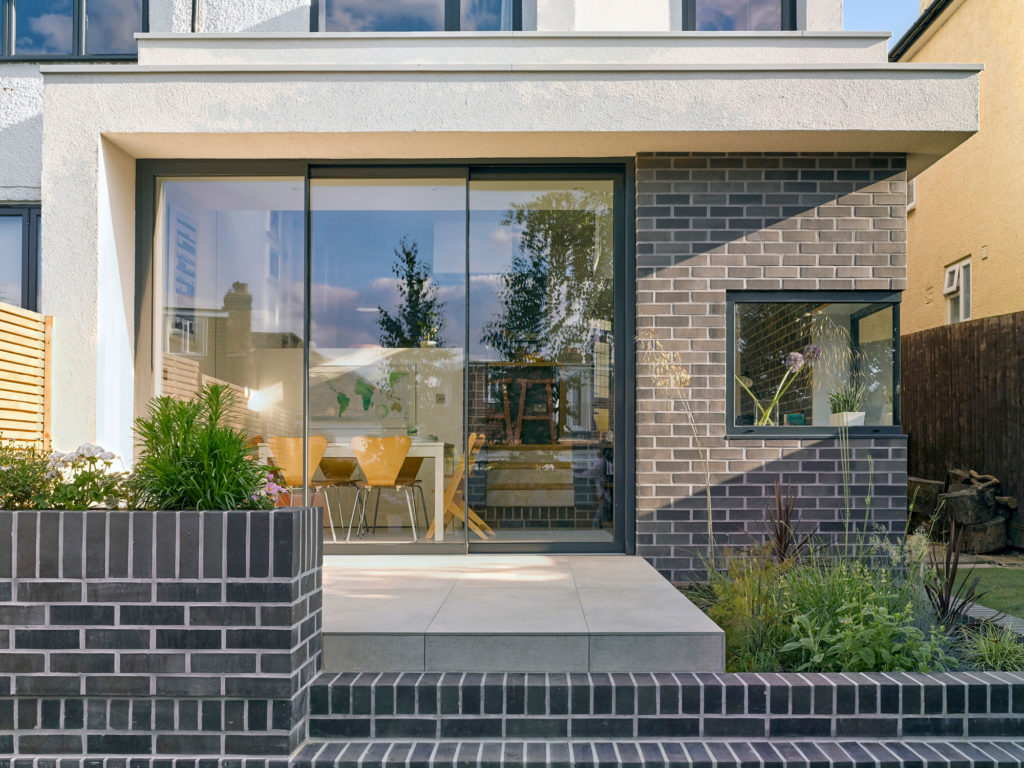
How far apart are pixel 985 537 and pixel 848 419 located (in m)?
3.75

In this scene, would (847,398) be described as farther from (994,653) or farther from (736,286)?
(994,653)

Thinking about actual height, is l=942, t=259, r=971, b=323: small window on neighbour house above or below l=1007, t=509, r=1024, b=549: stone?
above

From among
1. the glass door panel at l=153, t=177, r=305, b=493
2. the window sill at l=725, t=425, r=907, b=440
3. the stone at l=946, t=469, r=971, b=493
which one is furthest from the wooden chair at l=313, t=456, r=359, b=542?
the stone at l=946, t=469, r=971, b=493

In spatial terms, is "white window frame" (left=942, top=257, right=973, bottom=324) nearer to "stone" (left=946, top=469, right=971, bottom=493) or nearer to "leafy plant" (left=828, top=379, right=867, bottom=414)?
"stone" (left=946, top=469, right=971, bottom=493)

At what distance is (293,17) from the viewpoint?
6711mm

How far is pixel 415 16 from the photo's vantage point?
6820 millimetres

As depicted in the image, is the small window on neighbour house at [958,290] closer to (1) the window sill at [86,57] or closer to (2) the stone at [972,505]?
(2) the stone at [972,505]

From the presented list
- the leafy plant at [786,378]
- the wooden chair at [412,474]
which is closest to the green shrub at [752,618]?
the leafy plant at [786,378]

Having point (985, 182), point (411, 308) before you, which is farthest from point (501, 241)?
point (985, 182)

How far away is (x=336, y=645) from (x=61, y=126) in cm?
427

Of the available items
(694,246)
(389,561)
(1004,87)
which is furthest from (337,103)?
(1004,87)

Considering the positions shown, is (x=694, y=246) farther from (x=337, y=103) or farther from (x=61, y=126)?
(x=61, y=126)

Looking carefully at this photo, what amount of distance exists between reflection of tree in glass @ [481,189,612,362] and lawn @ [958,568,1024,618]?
10.3ft

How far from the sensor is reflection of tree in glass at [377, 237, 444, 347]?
6.64 meters
